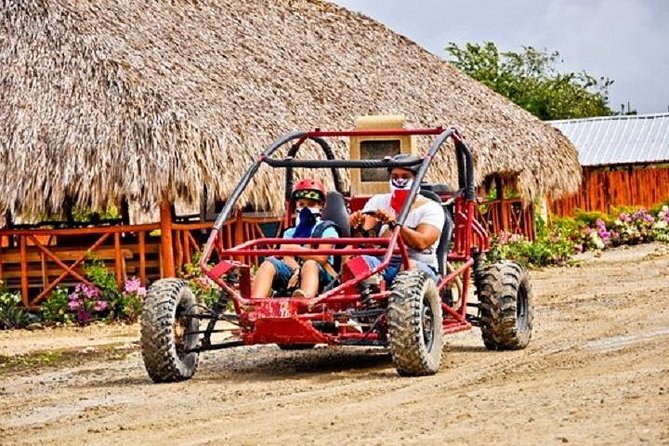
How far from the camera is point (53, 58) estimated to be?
1806 centimetres

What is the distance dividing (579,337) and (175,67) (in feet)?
24.5

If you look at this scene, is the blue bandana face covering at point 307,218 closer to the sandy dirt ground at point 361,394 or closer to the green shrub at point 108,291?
the sandy dirt ground at point 361,394

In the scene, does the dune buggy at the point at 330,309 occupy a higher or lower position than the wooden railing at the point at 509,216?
lower

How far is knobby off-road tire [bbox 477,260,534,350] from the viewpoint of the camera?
39.9 ft

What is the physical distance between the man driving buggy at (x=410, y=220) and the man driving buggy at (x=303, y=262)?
33cm

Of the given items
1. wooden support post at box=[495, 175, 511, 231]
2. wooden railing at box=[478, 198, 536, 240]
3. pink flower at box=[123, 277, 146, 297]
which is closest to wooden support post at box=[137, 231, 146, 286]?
pink flower at box=[123, 277, 146, 297]

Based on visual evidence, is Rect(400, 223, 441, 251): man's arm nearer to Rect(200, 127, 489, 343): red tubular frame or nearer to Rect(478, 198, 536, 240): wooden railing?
Rect(200, 127, 489, 343): red tubular frame

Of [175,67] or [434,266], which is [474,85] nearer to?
[175,67]

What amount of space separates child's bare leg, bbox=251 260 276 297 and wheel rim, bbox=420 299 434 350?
1.15m

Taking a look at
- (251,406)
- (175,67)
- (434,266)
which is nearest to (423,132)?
(434,266)

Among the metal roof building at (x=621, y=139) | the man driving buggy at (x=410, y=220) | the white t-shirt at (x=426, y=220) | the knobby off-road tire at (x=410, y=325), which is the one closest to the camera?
the knobby off-road tire at (x=410, y=325)

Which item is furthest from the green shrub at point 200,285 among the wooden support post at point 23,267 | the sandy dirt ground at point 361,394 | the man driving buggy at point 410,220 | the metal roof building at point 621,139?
the metal roof building at point 621,139

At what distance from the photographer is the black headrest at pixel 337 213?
1202 cm

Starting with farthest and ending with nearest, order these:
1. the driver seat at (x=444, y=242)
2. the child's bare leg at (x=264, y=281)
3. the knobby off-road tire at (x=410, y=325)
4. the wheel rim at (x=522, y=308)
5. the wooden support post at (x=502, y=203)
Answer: the wooden support post at (x=502, y=203) < the wheel rim at (x=522, y=308) < the driver seat at (x=444, y=242) < the child's bare leg at (x=264, y=281) < the knobby off-road tire at (x=410, y=325)
